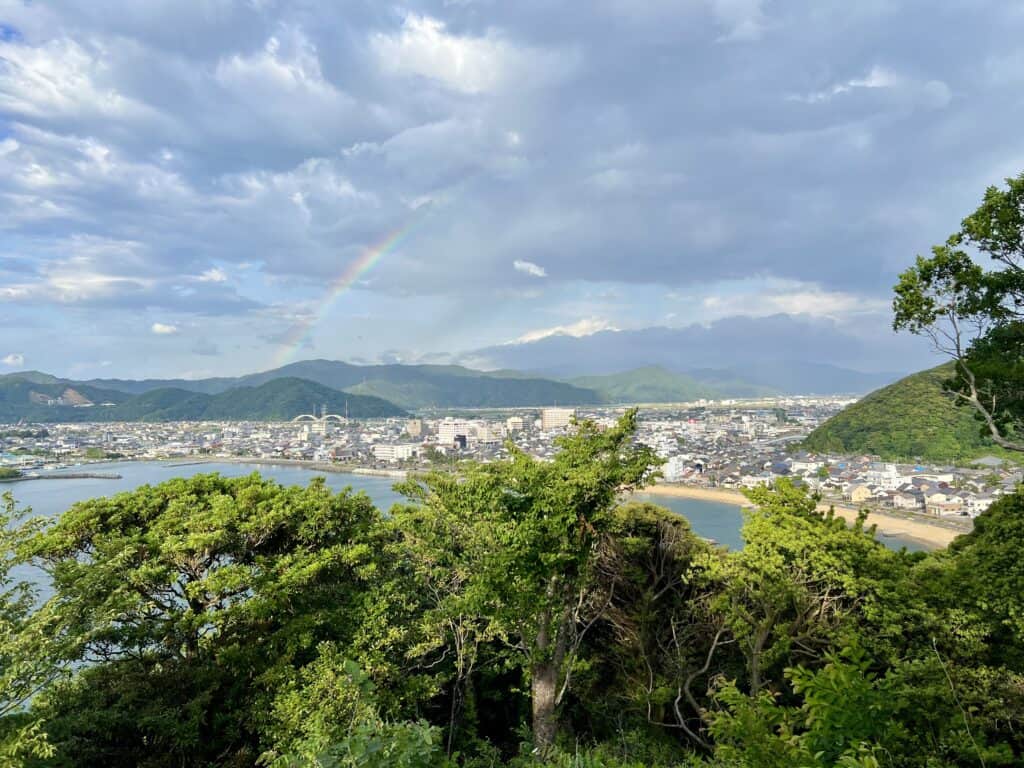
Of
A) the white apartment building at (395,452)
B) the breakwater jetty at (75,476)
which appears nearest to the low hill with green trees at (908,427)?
the white apartment building at (395,452)

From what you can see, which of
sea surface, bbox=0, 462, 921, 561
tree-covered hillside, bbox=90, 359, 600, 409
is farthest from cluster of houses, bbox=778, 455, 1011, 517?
tree-covered hillside, bbox=90, 359, 600, 409

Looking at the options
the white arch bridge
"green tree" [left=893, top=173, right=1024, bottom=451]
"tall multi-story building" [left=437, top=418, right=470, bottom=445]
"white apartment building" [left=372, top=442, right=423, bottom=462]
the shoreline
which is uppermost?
"green tree" [left=893, top=173, right=1024, bottom=451]

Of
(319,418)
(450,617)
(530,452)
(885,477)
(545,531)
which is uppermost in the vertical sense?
(545,531)

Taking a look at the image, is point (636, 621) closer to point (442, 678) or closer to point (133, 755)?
point (442, 678)

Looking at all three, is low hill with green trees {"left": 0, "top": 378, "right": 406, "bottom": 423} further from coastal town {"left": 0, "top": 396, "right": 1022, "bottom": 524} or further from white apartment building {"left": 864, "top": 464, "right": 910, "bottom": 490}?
white apartment building {"left": 864, "top": 464, "right": 910, "bottom": 490}

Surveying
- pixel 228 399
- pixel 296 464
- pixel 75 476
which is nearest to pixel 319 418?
pixel 228 399

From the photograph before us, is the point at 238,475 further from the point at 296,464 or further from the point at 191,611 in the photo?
the point at 296,464
